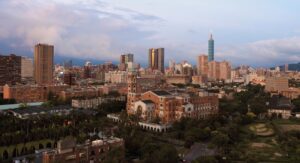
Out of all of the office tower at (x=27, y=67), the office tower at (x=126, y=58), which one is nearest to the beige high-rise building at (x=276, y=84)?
the office tower at (x=126, y=58)

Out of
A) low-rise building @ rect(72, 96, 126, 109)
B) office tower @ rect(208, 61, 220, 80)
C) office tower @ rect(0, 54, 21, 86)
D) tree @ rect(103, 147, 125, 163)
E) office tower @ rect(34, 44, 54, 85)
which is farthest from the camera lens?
office tower @ rect(208, 61, 220, 80)

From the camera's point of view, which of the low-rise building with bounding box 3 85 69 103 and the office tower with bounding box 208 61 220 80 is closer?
the low-rise building with bounding box 3 85 69 103

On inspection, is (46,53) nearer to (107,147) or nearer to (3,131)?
(3,131)

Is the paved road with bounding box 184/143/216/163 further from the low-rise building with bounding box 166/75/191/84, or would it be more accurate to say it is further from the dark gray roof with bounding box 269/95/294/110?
the low-rise building with bounding box 166/75/191/84

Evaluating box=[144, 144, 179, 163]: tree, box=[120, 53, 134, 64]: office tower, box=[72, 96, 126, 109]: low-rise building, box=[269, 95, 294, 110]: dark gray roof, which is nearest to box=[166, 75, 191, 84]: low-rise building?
box=[120, 53, 134, 64]: office tower

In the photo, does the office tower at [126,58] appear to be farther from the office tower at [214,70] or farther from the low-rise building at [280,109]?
the low-rise building at [280,109]

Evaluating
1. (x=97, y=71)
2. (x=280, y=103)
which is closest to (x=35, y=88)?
(x=280, y=103)
